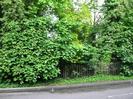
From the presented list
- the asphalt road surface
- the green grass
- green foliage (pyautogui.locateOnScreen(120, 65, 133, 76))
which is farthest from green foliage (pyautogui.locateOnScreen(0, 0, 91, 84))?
green foliage (pyautogui.locateOnScreen(120, 65, 133, 76))

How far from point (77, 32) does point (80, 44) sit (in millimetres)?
919

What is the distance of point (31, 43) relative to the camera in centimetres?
1512

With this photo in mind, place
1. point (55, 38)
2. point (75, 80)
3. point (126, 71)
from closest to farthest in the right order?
point (55, 38)
point (75, 80)
point (126, 71)

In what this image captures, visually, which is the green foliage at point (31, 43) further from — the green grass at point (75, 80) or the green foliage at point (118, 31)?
the green foliage at point (118, 31)

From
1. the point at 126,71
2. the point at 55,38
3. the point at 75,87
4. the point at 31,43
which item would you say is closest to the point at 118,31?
the point at 126,71

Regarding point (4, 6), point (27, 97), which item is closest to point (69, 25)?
point (4, 6)

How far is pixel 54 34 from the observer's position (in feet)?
52.5

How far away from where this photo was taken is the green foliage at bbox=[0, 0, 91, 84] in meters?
14.9

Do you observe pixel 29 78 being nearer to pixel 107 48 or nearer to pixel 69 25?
pixel 69 25

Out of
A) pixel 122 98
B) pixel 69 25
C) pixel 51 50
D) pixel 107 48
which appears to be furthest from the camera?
pixel 107 48

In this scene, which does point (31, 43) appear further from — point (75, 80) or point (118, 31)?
point (118, 31)

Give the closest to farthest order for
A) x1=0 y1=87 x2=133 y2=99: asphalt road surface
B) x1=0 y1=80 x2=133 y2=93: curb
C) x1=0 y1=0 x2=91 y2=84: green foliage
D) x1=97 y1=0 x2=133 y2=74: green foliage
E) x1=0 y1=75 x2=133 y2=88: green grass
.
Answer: x1=0 y1=87 x2=133 y2=99: asphalt road surface
x1=0 y1=80 x2=133 y2=93: curb
x1=0 y1=0 x2=91 y2=84: green foliage
x1=0 y1=75 x2=133 y2=88: green grass
x1=97 y1=0 x2=133 y2=74: green foliage

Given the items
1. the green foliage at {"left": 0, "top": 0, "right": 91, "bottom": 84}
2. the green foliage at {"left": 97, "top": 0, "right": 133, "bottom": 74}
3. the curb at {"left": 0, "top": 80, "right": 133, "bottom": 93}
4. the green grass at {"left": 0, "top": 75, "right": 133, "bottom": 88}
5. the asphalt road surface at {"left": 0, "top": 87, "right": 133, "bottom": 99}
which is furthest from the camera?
the green foliage at {"left": 97, "top": 0, "right": 133, "bottom": 74}

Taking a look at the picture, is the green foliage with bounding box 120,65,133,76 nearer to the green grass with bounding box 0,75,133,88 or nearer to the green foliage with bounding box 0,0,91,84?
the green grass with bounding box 0,75,133,88
